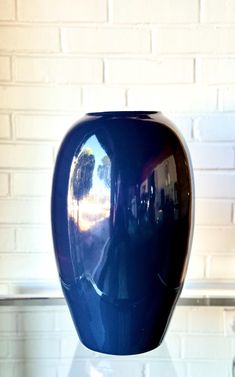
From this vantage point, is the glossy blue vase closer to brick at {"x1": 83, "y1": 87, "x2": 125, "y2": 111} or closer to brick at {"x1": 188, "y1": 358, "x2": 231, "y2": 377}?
brick at {"x1": 188, "y1": 358, "x2": 231, "y2": 377}

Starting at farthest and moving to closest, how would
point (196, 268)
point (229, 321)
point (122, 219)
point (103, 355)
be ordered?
point (196, 268)
point (229, 321)
point (103, 355)
point (122, 219)

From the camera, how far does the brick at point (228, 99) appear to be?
1.12 metres

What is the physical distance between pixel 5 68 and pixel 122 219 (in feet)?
1.64

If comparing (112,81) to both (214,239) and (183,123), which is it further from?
(214,239)

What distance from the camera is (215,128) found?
1139 millimetres

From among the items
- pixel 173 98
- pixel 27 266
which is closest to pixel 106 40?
pixel 173 98

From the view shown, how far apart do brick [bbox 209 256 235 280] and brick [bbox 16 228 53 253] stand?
14.3 inches

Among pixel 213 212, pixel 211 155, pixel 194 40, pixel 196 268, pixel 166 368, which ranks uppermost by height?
pixel 194 40

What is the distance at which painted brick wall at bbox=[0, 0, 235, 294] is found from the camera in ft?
3.61

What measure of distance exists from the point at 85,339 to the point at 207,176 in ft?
1.49

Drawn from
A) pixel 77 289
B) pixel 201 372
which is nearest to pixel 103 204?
pixel 77 289

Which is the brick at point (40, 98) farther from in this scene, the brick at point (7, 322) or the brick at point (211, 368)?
the brick at point (211, 368)

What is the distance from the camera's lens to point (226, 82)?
112 cm

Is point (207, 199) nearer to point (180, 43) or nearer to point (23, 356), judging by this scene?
point (180, 43)
